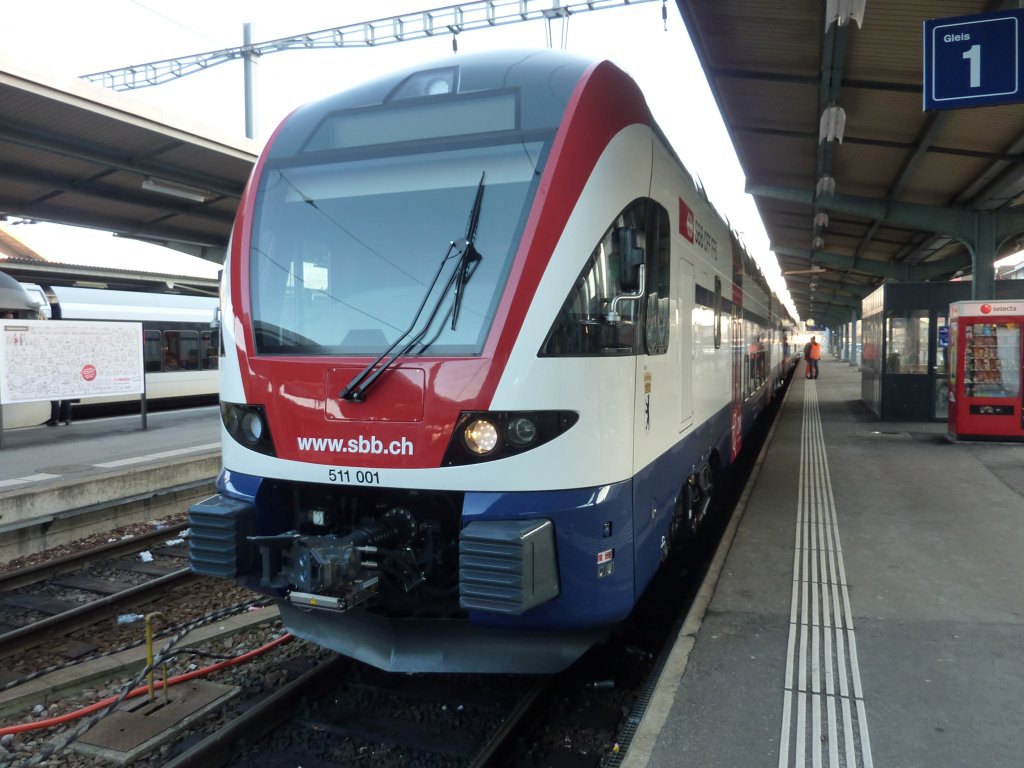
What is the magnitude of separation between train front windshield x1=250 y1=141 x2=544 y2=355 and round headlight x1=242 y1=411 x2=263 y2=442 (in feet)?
A: 1.16

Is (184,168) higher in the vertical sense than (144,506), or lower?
higher

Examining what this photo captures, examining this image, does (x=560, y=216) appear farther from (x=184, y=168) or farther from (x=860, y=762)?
(x=184, y=168)

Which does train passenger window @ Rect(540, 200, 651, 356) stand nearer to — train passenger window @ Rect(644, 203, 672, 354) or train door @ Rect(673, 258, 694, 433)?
train passenger window @ Rect(644, 203, 672, 354)

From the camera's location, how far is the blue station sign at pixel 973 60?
5812 mm

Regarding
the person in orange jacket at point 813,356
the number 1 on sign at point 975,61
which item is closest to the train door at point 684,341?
the number 1 on sign at point 975,61

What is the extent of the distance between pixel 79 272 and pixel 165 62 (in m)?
5.14

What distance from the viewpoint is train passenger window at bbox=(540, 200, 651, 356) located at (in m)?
3.54

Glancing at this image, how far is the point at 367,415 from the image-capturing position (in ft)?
12.0

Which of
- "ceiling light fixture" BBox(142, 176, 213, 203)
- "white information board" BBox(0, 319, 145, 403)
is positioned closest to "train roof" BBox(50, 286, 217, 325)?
"ceiling light fixture" BBox(142, 176, 213, 203)

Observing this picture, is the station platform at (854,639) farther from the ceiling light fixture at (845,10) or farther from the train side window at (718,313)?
the ceiling light fixture at (845,10)

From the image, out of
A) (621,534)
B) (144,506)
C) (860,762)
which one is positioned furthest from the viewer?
(144,506)

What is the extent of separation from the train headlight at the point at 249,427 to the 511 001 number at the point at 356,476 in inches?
15.7

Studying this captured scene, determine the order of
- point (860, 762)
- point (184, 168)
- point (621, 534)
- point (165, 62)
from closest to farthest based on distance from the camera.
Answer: point (860, 762) < point (621, 534) < point (184, 168) < point (165, 62)

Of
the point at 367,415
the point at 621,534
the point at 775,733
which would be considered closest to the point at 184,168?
the point at 367,415
